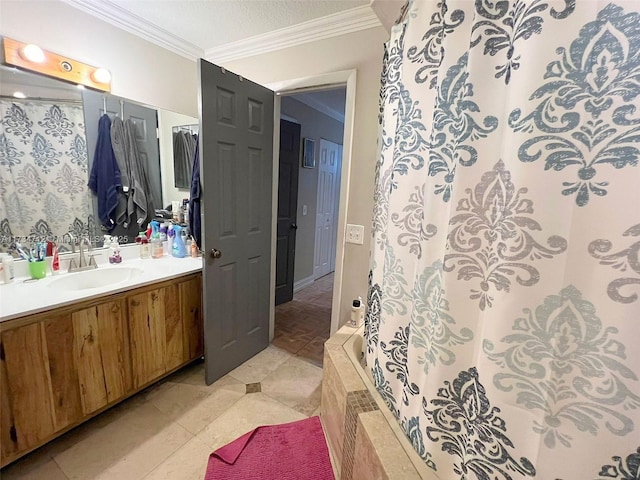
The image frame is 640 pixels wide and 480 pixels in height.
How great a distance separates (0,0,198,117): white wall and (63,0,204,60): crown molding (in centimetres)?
3

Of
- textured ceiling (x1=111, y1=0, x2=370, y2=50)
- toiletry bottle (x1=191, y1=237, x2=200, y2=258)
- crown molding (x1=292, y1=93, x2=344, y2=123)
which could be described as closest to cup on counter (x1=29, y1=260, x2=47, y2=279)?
toiletry bottle (x1=191, y1=237, x2=200, y2=258)

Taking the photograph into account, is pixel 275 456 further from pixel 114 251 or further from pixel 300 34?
pixel 300 34

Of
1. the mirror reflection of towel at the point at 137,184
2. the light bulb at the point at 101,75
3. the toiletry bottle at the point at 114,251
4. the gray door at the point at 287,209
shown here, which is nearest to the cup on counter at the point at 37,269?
the toiletry bottle at the point at 114,251

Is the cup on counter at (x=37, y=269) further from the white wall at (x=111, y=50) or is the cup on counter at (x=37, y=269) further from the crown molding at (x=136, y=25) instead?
the crown molding at (x=136, y=25)

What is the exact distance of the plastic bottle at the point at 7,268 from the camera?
54.4 inches

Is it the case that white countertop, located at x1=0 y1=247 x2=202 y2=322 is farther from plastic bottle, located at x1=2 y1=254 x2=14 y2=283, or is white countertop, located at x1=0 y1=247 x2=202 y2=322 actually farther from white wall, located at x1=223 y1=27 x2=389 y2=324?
white wall, located at x1=223 y1=27 x2=389 y2=324

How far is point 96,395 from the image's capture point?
1415 mm

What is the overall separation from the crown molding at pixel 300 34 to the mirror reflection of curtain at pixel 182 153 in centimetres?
74

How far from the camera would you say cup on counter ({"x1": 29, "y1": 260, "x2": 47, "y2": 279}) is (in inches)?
57.9

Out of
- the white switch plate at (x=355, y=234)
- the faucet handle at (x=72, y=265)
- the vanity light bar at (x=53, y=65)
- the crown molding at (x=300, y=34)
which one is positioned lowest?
the faucet handle at (x=72, y=265)

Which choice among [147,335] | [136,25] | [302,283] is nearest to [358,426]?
[147,335]

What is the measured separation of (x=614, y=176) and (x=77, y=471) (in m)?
2.24

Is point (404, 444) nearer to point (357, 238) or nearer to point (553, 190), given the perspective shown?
point (553, 190)

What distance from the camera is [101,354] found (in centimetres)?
141
